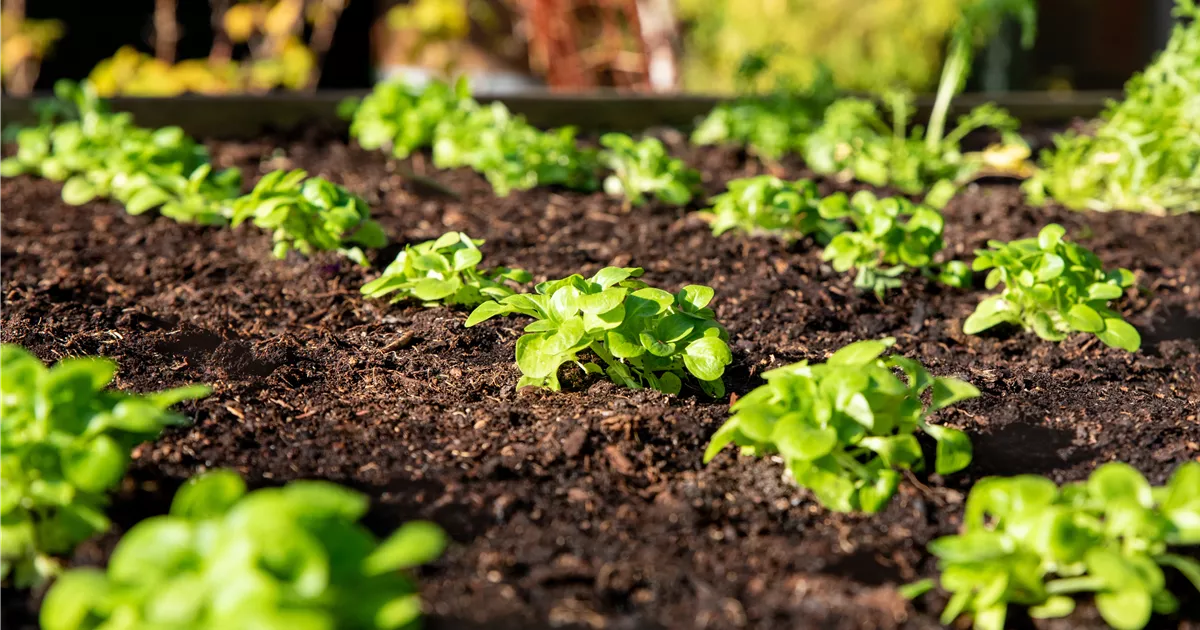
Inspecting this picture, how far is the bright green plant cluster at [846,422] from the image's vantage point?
1410 millimetres

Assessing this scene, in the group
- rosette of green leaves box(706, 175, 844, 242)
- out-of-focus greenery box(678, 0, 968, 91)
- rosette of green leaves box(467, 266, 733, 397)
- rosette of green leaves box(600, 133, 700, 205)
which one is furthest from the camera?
out-of-focus greenery box(678, 0, 968, 91)

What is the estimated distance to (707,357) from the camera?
5.64 feet

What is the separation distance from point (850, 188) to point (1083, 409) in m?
1.64

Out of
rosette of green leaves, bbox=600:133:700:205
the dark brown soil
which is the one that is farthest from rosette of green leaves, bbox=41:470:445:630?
rosette of green leaves, bbox=600:133:700:205

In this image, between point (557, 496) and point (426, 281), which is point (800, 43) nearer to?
point (426, 281)

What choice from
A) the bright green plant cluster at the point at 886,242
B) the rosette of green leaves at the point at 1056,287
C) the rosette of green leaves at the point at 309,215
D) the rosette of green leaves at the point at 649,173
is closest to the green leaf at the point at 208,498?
the rosette of green leaves at the point at 309,215

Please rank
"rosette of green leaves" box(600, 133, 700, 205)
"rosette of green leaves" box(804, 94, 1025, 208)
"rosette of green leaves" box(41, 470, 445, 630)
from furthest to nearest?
1. "rosette of green leaves" box(804, 94, 1025, 208)
2. "rosette of green leaves" box(600, 133, 700, 205)
3. "rosette of green leaves" box(41, 470, 445, 630)

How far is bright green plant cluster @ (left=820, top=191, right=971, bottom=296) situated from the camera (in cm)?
240

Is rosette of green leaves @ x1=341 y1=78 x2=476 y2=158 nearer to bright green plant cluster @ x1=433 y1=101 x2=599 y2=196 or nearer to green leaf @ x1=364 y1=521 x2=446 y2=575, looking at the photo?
bright green plant cluster @ x1=433 y1=101 x2=599 y2=196

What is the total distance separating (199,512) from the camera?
1.12m

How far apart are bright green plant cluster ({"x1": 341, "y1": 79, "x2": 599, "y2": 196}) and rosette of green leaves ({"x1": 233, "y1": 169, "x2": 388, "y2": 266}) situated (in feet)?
2.46

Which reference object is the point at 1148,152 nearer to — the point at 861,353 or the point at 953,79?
the point at 953,79

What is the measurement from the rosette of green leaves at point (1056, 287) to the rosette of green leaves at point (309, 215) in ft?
4.46

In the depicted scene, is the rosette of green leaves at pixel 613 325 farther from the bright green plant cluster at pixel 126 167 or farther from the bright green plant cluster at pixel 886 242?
the bright green plant cluster at pixel 126 167
